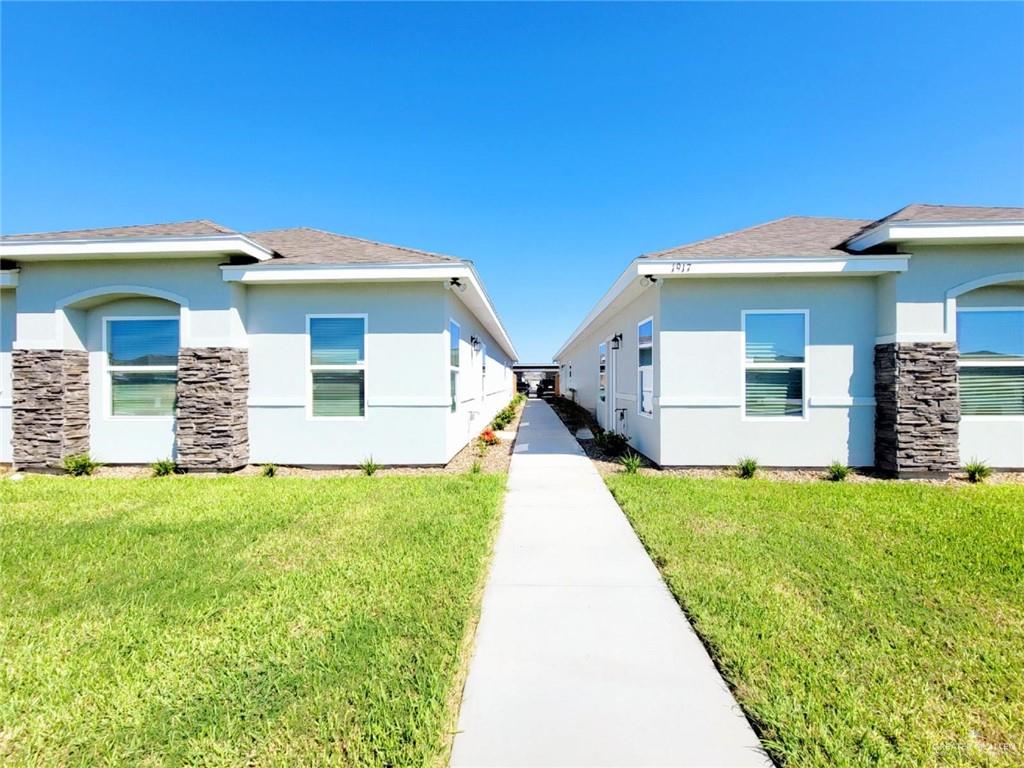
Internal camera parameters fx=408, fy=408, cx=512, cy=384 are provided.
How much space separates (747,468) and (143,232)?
456 inches

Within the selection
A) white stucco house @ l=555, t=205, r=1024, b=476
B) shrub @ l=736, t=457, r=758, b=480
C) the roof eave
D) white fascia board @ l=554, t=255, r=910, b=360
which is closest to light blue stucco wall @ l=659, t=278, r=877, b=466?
white stucco house @ l=555, t=205, r=1024, b=476

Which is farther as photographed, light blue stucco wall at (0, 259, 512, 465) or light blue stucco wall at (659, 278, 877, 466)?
light blue stucco wall at (0, 259, 512, 465)

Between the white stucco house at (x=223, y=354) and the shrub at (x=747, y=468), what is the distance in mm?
5205

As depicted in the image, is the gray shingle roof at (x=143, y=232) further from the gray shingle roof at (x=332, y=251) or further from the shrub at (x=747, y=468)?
the shrub at (x=747, y=468)

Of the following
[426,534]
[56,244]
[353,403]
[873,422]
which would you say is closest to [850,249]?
[873,422]

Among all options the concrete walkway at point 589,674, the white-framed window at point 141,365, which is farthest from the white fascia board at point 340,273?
the concrete walkway at point 589,674

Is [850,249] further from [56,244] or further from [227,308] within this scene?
[56,244]

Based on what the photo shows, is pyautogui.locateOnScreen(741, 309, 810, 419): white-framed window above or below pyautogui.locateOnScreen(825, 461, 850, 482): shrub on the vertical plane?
above

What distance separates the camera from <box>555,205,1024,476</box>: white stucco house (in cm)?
659

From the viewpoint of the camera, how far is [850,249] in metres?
7.07

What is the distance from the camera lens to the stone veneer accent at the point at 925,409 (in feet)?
21.5

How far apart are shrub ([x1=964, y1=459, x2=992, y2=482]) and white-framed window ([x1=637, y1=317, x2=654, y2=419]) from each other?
194 inches

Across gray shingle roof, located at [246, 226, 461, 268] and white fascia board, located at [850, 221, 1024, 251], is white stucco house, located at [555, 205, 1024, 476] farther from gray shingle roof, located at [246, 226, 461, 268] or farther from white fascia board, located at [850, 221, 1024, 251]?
gray shingle roof, located at [246, 226, 461, 268]

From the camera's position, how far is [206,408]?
7.21 m
